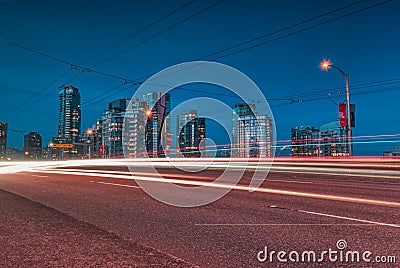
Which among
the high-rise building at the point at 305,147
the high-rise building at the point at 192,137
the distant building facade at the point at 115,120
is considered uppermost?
the distant building facade at the point at 115,120

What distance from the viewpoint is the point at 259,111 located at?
27141mm

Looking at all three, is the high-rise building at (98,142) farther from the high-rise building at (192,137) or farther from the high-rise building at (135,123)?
the high-rise building at (192,137)

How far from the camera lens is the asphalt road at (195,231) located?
4.11 meters

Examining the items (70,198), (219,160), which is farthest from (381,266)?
(219,160)

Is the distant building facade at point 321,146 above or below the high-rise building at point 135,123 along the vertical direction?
below

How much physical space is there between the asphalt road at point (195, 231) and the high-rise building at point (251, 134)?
727 inches

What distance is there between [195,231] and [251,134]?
2473 centimetres

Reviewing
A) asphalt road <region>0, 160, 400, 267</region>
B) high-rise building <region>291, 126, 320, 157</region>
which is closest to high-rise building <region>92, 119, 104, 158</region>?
high-rise building <region>291, 126, 320, 157</region>

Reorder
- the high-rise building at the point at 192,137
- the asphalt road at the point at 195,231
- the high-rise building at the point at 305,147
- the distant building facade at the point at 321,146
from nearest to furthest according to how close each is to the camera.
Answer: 1. the asphalt road at the point at 195,231
2. the distant building facade at the point at 321,146
3. the high-rise building at the point at 305,147
4. the high-rise building at the point at 192,137

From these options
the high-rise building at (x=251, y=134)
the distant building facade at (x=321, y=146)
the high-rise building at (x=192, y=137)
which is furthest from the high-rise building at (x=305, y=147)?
the high-rise building at (x=192, y=137)

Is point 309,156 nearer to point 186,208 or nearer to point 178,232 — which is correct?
point 186,208

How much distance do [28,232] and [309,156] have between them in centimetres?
2158

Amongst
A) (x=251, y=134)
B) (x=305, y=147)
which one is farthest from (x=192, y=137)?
(x=305, y=147)

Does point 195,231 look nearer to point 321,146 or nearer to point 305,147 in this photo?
point 321,146
